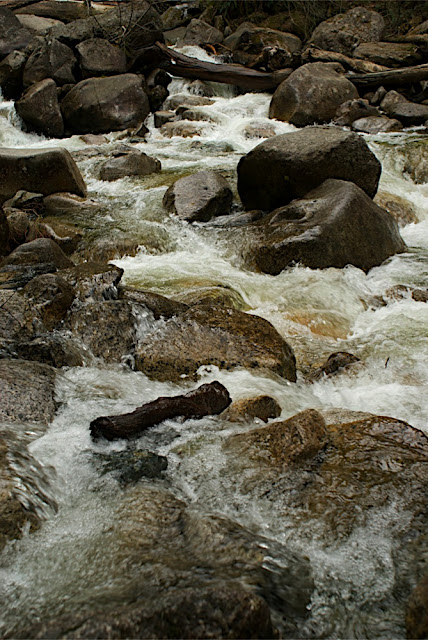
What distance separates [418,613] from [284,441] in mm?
1130

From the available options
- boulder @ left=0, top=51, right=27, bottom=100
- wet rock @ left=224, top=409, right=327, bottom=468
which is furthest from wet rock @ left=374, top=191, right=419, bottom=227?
boulder @ left=0, top=51, right=27, bottom=100

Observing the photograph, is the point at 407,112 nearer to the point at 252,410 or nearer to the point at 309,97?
the point at 309,97

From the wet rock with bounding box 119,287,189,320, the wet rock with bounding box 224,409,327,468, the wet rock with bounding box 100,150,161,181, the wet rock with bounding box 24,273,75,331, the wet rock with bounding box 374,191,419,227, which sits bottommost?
the wet rock with bounding box 100,150,161,181

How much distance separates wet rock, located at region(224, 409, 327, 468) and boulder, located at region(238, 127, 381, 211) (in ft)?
15.4

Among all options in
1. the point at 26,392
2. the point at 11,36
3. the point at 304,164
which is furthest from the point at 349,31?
the point at 26,392

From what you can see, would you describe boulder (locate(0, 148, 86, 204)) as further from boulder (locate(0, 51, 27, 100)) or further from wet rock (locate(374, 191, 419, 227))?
boulder (locate(0, 51, 27, 100))

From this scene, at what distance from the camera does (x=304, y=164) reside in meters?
6.71

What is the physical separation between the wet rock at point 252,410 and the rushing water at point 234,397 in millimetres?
125

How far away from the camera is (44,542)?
2051 mm

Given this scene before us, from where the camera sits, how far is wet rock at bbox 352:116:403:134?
11.1 metres

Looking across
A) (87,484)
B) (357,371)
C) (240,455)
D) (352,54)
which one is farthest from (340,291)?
(352,54)

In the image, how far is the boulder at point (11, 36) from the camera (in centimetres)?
1388

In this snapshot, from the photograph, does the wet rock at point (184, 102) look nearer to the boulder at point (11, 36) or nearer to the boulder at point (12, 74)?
the boulder at point (12, 74)

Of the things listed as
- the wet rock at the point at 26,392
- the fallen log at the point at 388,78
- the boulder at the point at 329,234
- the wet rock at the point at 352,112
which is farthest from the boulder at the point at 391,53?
the wet rock at the point at 26,392
